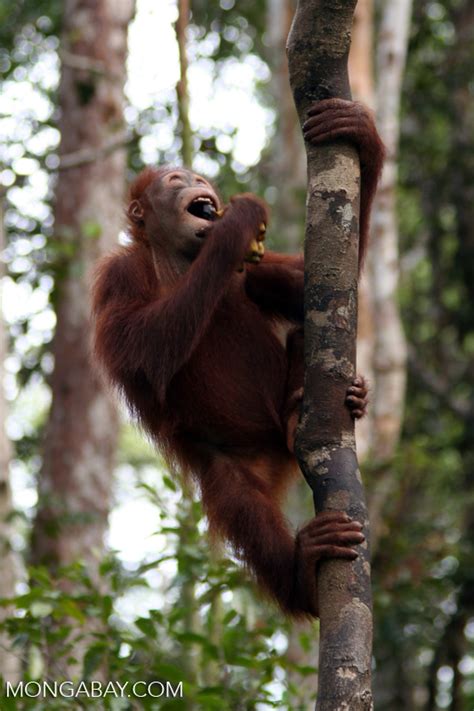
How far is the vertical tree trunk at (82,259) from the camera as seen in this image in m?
6.70

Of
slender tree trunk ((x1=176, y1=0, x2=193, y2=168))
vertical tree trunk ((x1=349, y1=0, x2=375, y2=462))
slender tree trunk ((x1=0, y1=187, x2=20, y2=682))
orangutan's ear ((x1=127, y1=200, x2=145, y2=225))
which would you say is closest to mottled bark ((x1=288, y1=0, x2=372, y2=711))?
orangutan's ear ((x1=127, y1=200, x2=145, y2=225))

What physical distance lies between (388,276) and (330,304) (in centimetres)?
606

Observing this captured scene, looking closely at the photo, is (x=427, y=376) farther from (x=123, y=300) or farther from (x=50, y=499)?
(x=123, y=300)

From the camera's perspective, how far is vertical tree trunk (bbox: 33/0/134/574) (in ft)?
22.0

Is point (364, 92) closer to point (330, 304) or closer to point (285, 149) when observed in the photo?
point (285, 149)

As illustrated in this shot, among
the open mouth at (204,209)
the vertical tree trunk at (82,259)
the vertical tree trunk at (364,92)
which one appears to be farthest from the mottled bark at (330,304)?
the vertical tree trunk at (364,92)

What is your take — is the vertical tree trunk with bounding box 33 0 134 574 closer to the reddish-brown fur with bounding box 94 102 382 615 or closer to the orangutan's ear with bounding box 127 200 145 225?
the orangutan's ear with bounding box 127 200 145 225

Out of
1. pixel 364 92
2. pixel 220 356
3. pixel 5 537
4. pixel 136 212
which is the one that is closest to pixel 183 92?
pixel 136 212

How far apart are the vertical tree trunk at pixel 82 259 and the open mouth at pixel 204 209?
158cm

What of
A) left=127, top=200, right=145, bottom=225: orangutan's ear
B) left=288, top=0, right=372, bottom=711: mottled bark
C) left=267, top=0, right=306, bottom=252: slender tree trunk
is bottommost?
left=288, top=0, right=372, bottom=711: mottled bark

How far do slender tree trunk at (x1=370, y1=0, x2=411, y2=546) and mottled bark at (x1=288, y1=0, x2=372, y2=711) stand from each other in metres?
5.45

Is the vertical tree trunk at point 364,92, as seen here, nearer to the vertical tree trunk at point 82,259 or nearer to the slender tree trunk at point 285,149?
the slender tree trunk at point 285,149

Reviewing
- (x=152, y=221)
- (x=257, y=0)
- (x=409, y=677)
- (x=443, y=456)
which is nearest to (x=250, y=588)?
(x=152, y=221)

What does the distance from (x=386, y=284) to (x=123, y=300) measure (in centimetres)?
493
